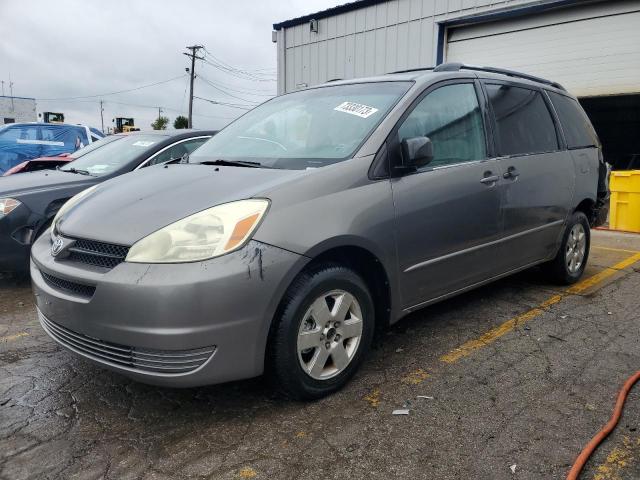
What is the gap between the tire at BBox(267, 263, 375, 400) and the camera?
2.46 m

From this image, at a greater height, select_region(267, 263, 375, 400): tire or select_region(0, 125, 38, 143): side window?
select_region(0, 125, 38, 143): side window

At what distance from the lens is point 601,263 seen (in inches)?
231

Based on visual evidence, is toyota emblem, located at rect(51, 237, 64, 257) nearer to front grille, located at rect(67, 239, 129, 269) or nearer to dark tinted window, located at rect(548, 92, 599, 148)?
front grille, located at rect(67, 239, 129, 269)

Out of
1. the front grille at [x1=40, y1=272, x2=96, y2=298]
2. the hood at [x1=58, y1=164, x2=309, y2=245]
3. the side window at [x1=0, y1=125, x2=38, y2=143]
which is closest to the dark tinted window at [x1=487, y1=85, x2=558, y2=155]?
the hood at [x1=58, y1=164, x2=309, y2=245]

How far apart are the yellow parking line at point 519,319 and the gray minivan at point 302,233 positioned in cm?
37

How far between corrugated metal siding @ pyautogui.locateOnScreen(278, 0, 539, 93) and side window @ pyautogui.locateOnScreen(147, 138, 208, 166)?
7.48m

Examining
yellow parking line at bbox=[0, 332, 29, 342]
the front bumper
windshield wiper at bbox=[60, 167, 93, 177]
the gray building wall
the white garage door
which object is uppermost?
the gray building wall

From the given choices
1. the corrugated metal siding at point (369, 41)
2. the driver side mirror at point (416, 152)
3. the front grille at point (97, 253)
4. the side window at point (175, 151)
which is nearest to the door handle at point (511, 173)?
the driver side mirror at point (416, 152)

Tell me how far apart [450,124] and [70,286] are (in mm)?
2467

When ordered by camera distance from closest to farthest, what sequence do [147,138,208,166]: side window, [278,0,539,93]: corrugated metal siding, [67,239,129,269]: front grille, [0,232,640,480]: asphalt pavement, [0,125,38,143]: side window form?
[0,232,640,480]: asphalt pavement, [67,239,129,269]: front grille, [147,138,208,166]: side window, [0,125,38,143]: side window, [278,0,539,93]: corrugated metal siding

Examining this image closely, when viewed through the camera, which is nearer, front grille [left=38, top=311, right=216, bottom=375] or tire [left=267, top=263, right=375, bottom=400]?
front grille [left=38, top=311, right=216, bottom=375]

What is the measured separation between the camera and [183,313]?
2.20 meters

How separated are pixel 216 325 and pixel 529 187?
2763 millimetres

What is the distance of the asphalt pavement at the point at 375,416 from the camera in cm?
218
